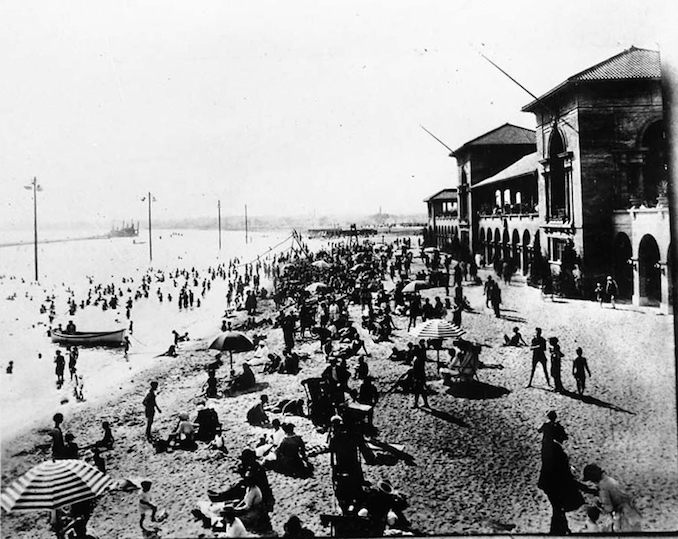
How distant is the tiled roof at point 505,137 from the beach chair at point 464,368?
30.2m

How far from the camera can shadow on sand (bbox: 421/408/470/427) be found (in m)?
12.0

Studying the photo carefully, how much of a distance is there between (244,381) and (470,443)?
23.9 ft

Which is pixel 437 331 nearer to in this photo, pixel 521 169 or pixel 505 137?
pixel 521 169

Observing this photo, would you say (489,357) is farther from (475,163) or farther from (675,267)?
(475,163)

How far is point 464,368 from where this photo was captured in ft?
45.4

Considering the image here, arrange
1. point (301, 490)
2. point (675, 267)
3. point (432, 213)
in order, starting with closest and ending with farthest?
1. point (301, 490)
2. point (675, 267)
3. point (432, 213)

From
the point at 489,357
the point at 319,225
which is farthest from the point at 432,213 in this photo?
the point at 319,225

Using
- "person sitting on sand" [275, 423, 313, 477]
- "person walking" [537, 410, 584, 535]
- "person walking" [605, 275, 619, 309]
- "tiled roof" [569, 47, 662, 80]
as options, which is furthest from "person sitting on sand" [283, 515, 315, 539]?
"person walking" [605, 275, 619, 309]

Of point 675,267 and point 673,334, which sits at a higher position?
point 675,267

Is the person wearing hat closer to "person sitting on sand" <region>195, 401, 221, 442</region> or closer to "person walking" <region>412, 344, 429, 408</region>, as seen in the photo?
"person walking" <region>412, 344, 429, 408</region>

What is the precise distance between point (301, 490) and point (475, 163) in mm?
35990

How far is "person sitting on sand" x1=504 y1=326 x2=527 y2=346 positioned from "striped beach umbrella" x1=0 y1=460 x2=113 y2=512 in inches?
480

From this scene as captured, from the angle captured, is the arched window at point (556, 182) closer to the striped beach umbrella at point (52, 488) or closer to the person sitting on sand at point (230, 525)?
the person sitting on sand at point (230, 525)

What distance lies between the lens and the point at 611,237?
1989cm
